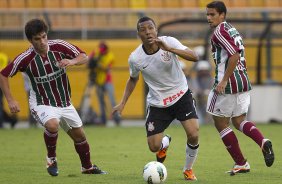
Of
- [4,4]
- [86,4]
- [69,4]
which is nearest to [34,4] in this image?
[4,4]

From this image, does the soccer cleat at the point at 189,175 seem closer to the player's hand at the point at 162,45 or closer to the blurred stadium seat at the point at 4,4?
the player's hand at the point at 162,45

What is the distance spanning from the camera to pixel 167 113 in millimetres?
9977

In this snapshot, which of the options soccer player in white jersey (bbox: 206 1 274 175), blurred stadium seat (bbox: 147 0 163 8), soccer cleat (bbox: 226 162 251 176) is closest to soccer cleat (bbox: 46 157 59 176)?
soccer player in white jersey (bbox: 206 1 274 175)

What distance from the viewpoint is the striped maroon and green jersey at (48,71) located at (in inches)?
391

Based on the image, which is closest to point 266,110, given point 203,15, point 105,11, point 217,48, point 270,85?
point 270,85

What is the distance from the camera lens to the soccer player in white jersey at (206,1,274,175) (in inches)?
396

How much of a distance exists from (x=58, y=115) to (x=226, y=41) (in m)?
2.21

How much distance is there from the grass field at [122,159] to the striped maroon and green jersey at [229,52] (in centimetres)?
111

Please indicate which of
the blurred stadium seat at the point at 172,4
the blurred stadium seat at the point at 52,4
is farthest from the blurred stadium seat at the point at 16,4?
the blurred stadium seat at the point at 172,4

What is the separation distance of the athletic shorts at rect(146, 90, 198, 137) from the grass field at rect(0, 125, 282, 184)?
61 centimetres

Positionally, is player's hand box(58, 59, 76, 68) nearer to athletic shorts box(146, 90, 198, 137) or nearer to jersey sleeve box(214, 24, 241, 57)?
athletic shorts box(146, 90, 198, 137)

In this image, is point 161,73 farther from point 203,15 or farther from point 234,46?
point 203,15

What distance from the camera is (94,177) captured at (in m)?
9.90

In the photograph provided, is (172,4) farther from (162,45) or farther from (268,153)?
(162,45)
